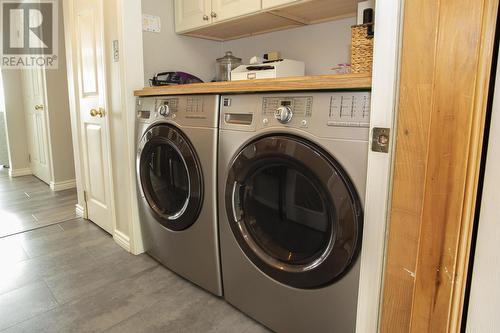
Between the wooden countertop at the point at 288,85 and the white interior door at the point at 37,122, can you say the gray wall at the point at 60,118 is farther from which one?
the wooden countertop at the point at 288,85

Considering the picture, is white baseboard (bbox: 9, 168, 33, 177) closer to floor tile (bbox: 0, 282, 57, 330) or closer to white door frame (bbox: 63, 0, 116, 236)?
white door frame (bbox: 63, 0, 116, 236)

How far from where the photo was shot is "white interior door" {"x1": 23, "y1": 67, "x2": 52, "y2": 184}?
3.34 m

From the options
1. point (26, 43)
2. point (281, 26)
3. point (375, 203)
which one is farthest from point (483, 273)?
point (26, 43)

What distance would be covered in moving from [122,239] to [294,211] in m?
1.42

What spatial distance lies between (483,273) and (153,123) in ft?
4.92

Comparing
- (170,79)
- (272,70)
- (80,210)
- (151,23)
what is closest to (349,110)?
(272,70)

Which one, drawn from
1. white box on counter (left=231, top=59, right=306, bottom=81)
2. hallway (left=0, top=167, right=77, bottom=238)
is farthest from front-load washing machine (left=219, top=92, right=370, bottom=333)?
hallway (left=0, top=167, right=77, bottom=238)

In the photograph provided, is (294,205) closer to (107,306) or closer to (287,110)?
(287,110)

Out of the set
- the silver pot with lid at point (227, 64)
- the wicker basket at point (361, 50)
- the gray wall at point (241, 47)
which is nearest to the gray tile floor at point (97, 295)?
the wicker basket at point (361, 50)

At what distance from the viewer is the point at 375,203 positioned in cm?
85

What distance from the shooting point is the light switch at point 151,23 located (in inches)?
78.7

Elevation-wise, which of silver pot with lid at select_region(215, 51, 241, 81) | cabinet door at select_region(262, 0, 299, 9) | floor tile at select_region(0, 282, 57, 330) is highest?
cabinet door at select_region(262, 0, 299, 9)

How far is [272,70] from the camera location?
1.72 m

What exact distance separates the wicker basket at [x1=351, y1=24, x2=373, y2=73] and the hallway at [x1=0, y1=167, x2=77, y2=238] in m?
2.51
